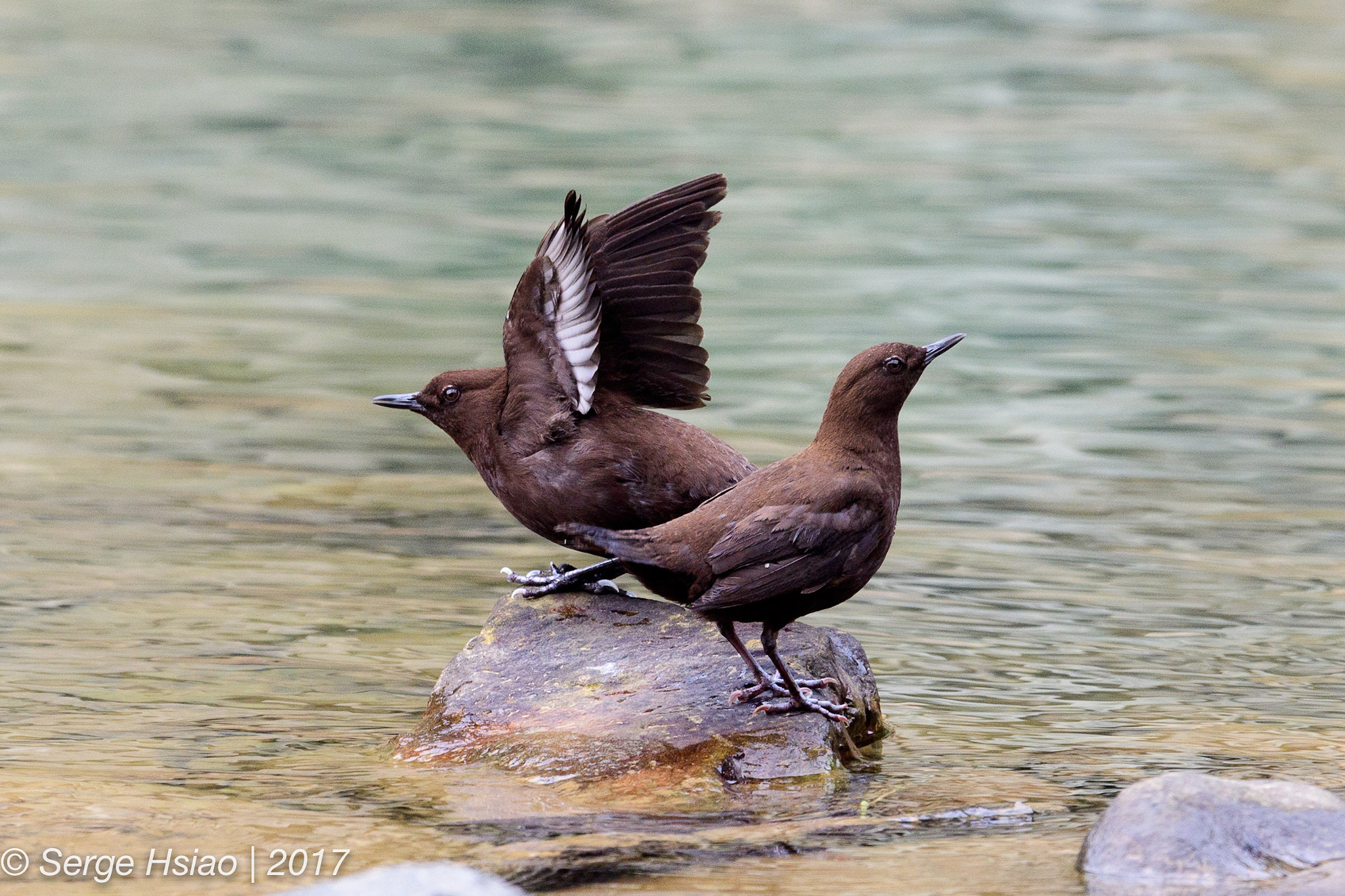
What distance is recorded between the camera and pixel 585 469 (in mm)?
6234

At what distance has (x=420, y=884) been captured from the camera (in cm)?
407

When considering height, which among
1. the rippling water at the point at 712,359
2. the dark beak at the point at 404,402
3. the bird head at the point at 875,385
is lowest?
the rippling water at the point at 712,359

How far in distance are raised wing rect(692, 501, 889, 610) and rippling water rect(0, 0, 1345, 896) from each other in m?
0.78

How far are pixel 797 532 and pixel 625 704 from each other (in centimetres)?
87

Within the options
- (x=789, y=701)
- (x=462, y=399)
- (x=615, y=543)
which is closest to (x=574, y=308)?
(x=462, y=399)

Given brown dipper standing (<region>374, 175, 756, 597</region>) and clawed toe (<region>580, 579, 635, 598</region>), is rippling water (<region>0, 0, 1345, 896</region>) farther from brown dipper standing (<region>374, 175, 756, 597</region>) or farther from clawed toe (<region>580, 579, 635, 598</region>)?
brown dipper standing (<region>374, 175, 756, 597</region>)

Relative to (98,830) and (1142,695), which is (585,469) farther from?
(1142,695)

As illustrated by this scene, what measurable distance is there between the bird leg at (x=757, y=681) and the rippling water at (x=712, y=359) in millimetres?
351

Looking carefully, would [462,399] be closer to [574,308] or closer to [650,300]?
[574,308]

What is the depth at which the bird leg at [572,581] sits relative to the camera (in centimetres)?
666

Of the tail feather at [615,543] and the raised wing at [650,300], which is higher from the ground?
the raised wing at [650,300]

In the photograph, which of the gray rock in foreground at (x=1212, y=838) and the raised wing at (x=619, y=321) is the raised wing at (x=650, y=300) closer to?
the raised wing at (x=619, y=321)

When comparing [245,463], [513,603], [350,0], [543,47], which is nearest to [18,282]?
[245,463]

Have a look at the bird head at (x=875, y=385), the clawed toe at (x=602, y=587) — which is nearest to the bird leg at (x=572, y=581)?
the clawed toe at (x=602, y=587)
